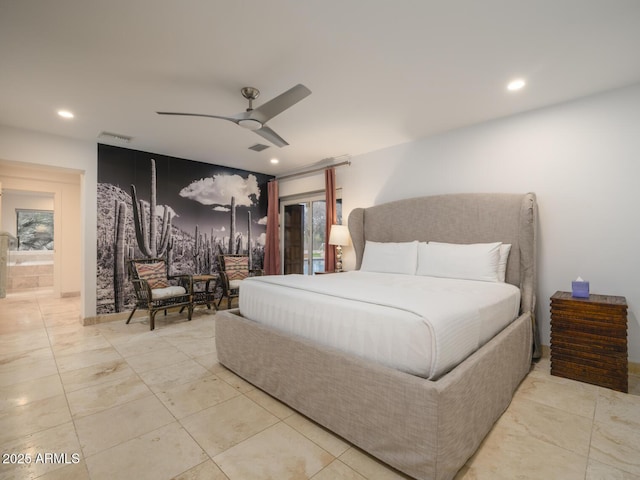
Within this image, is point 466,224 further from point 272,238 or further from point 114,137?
point 114,137

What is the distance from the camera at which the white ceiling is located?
5.84 feet

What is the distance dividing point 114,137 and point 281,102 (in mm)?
2936

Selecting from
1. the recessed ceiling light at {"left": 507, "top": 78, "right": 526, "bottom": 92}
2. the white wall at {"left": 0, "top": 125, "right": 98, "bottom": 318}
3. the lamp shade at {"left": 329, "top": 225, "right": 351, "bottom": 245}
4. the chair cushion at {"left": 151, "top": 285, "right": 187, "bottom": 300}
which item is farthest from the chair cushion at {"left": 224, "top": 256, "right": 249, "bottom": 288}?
the recessed ceiling light at {"left": 507, "top": 78, "right": 526, "bottom": 92}

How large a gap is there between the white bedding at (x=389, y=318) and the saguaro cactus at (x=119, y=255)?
2.94 metres

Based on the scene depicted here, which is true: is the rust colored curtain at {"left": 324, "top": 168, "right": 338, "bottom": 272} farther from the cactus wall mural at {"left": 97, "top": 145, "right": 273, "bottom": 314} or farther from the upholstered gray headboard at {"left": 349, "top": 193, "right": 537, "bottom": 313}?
the cactus wall mural at {"left": 97, "top": 145, "right": 273, "bottom": 314}

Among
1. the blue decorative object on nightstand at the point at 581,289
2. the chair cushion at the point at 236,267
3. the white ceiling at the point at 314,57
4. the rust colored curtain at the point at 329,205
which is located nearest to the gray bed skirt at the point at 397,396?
the blue decorative object on nightstand at the point at 581,289

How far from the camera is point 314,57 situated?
2.22 metres

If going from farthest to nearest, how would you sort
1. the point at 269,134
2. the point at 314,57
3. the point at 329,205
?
1. the point at 329,205
2. the point at 269,134
3. the point at 314,57

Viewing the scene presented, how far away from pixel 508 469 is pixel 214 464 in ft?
4.79

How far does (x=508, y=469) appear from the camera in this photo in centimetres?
144

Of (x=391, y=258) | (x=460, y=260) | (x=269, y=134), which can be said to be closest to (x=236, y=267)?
(x=391, y=258)

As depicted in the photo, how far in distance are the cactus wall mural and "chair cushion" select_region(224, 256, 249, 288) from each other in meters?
0.42

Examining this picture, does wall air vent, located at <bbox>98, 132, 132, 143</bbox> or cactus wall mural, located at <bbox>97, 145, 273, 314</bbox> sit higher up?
wall air vent, located at <bbox>98, 132, 132, 143</bbox>

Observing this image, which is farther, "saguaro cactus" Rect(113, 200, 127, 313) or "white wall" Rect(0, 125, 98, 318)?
"saguaro cactus" Rect(113, 200, 127, 313)
